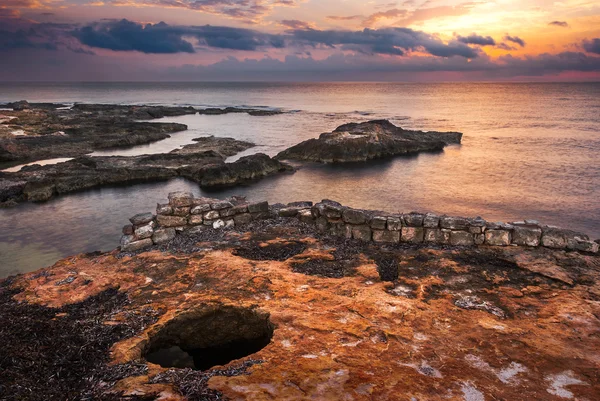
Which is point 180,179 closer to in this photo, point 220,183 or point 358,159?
point 220,183

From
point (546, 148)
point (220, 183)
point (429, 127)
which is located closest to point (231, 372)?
point (220, 183)

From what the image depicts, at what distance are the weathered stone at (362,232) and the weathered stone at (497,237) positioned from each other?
4.04m

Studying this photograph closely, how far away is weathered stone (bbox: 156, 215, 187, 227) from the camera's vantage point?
48.4 feet

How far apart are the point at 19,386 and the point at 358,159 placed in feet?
131

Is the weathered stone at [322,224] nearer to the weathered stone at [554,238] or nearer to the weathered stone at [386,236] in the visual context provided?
the weathered stone at [386,236]

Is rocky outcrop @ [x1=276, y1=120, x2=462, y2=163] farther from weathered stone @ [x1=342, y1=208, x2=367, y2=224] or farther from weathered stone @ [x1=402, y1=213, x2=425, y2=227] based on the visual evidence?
weathered stone @ [x1=402, y1=213, x2=425, y2=227]

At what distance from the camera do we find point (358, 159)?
43.9 m

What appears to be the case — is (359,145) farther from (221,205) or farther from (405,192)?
(221,205)

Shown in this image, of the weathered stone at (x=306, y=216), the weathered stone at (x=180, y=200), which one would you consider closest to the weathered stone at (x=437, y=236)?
the weathered stone at (x=306, y=216)

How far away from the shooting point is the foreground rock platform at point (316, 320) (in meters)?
6.68

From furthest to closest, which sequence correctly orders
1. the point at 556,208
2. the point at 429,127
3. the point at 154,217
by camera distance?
the point at 429,127, the point at 556,208, the point at 154,217

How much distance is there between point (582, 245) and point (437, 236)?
4586 mm

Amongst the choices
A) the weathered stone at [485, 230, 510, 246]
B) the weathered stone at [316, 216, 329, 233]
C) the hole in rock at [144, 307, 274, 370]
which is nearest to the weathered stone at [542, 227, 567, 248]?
the weathered stone at [485, 230, 510, 246]

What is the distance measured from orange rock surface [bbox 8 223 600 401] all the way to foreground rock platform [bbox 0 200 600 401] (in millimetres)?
35
